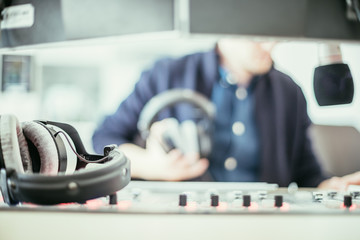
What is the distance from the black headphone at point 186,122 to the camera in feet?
5.57

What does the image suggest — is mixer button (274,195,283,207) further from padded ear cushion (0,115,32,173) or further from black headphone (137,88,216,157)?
padded ear cushion (0,115,32,173)

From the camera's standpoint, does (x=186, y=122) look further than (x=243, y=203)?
Yes

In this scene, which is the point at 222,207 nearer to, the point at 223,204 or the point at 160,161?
the point at 223,204

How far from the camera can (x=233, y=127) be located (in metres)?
1.71

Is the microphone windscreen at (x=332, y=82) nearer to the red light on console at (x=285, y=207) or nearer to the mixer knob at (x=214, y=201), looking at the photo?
the red light on console at (x=285, y=207)

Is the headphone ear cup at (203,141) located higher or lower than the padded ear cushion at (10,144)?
lower

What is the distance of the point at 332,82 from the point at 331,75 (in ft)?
0.07

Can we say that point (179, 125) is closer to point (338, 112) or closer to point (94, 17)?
point (338, 112)

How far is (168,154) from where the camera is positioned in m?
1.72

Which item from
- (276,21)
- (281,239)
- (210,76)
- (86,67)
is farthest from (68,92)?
(276,21)

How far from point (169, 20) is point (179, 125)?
114 cm

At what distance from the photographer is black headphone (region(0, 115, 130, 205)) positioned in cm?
43

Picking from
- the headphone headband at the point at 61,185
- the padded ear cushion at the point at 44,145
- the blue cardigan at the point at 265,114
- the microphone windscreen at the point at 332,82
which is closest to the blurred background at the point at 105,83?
the blue cardigan at the point at 265,114

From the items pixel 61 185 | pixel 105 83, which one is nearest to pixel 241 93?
pixel 105 83
